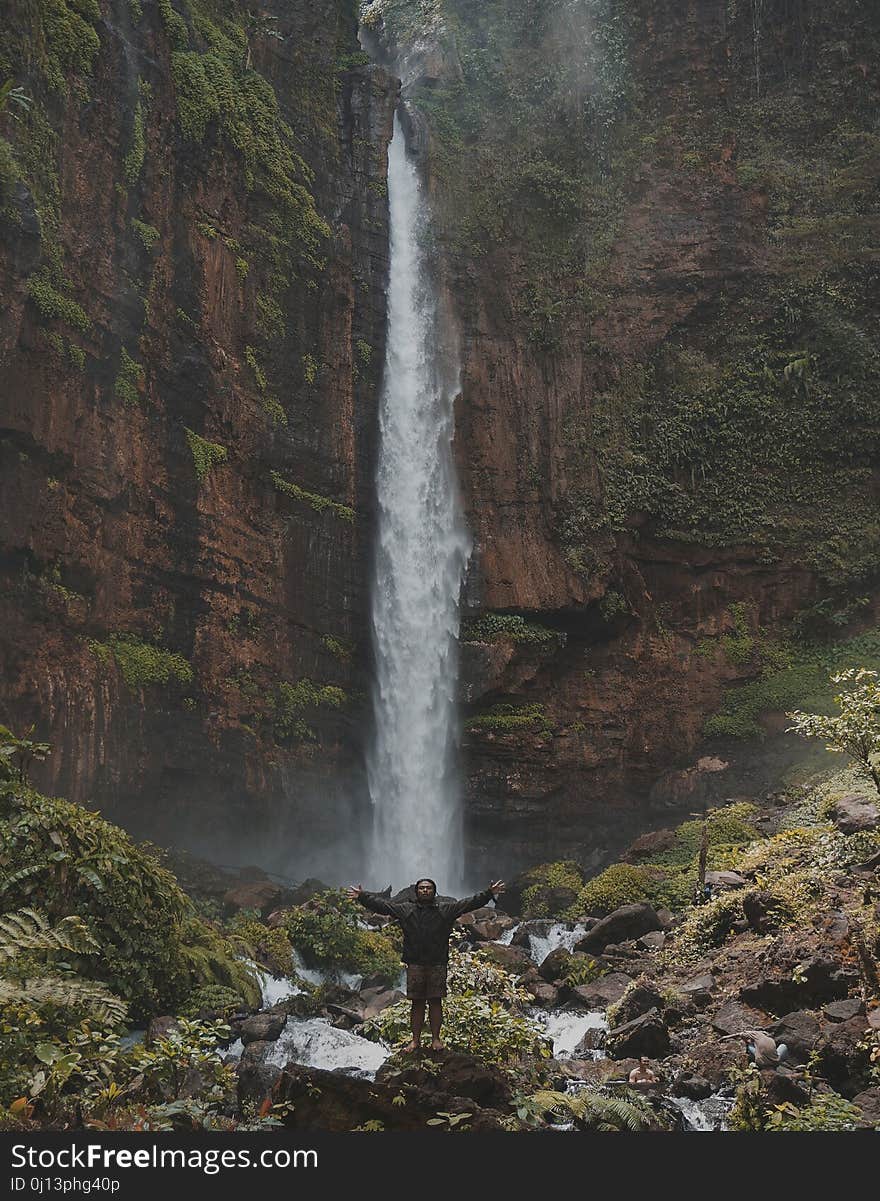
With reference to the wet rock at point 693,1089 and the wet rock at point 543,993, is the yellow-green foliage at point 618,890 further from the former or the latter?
the wet rock at point 693,1089

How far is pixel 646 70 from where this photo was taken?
27375 millimetres

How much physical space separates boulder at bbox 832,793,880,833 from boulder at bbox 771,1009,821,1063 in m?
3.65

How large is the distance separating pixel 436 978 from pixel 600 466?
63.3ft

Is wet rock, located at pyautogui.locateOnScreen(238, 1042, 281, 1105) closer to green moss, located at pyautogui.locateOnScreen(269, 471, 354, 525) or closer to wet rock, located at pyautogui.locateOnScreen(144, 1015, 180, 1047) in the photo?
wet rock, located at pyautogui.locateOnScreen(144, 1015, 180, 1047)

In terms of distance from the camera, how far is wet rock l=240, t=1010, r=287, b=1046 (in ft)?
29.4

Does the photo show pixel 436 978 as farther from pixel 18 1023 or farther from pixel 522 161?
pixel 522 161

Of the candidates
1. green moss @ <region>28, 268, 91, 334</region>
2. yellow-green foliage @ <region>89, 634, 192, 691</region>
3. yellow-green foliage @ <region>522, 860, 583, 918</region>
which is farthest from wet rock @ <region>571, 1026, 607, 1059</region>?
green moss @ <region>28, 268, 91, 334</region>

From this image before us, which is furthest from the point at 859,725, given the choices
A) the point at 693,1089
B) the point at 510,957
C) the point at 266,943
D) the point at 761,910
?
the point at 266,943

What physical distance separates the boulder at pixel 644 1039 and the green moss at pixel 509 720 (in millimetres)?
12952

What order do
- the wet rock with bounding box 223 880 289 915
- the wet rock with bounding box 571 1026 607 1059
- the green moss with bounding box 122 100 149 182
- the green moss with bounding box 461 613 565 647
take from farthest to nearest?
the green moss with bounding box 461 613 565 647, the green moss with bounding box 122 100 149 182, the wet rock with bounding box 223 880 289 915, the wet rock with bounding box 571 1026 607 1059

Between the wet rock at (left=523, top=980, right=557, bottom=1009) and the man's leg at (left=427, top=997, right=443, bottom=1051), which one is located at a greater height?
the wet rock at (left=523, top=980, right=557, bottom=1009)

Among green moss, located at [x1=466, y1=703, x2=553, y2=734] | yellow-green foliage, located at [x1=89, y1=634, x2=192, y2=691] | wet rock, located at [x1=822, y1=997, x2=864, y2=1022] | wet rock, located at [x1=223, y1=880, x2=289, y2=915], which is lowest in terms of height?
wet rock, located at [x1=822, y1=997, x2=864, y2=1022]

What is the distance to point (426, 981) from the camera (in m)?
5.89

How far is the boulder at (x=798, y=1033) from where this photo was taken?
7.05m
